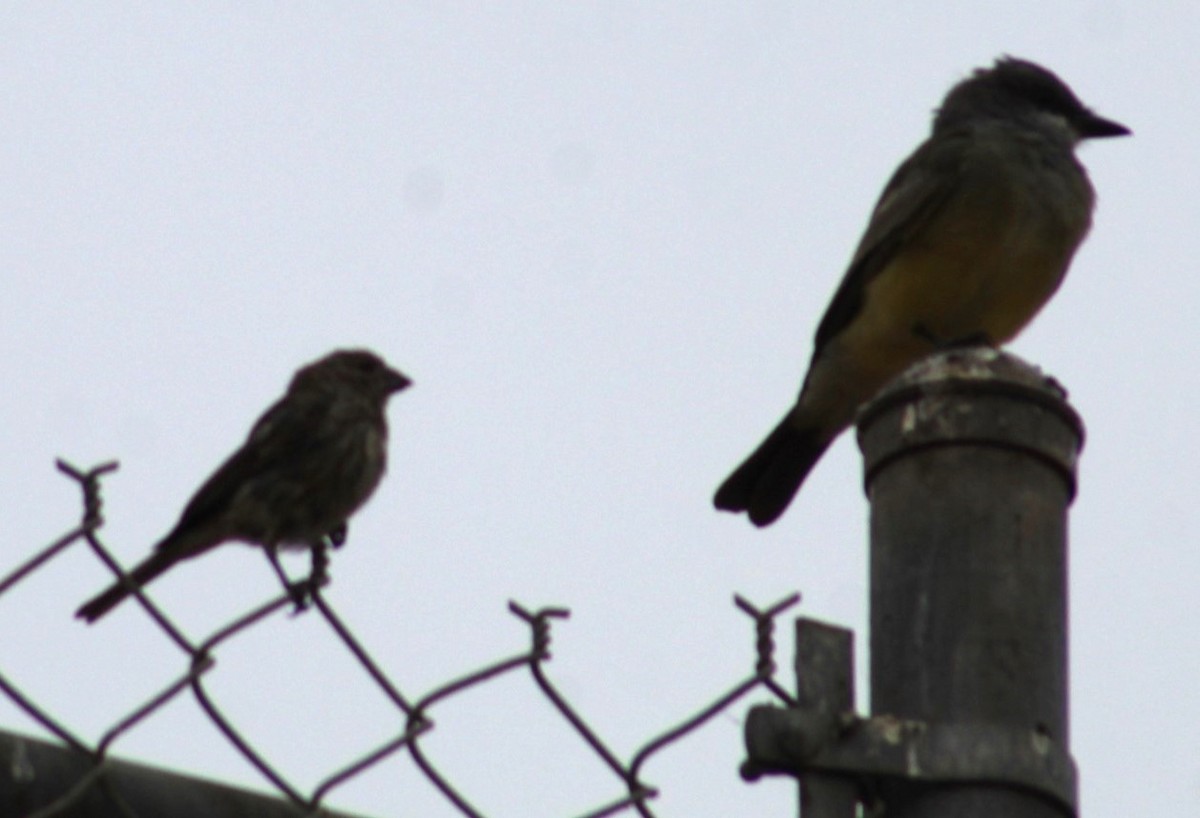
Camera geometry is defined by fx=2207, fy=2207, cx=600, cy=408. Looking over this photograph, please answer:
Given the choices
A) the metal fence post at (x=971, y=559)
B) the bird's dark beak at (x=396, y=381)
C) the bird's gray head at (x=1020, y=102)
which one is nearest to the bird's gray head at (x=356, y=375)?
the bird's dark beak at (x=396, y=381)

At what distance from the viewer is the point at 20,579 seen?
1917 millimetres

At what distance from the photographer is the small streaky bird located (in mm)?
5246

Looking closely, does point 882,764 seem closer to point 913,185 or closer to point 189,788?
point 189,788

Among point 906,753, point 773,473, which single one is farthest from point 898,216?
point 906,753

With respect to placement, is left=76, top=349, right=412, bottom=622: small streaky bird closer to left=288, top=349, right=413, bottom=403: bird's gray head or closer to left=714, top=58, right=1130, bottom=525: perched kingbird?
left=288, top=349, right=413, bottom=403: bird's gray head

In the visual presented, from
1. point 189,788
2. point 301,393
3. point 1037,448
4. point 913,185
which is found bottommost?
point 189,788

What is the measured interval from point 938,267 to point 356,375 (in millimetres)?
1745

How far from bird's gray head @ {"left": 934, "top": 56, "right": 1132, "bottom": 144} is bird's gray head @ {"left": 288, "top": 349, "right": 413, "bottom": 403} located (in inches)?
84.9

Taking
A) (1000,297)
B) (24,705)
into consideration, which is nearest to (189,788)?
(24,705)

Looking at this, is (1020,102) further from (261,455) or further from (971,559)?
(971,559)

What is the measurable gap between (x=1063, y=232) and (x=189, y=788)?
504 cm

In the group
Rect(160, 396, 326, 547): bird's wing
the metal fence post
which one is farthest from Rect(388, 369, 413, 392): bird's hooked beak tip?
the metal fence post

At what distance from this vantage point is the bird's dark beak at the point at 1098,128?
7383 millimetres

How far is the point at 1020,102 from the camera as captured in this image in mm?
7566
